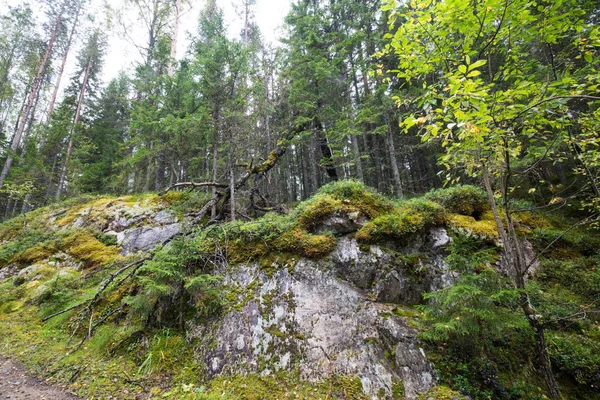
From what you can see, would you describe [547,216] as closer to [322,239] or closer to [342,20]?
[322,239]

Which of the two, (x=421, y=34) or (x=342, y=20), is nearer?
(x=421, y=34)

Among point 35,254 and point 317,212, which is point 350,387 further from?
point 35,254

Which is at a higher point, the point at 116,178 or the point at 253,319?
the point at 116,178

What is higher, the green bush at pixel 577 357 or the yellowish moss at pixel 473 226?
the yellowish moss at pixel 473 226

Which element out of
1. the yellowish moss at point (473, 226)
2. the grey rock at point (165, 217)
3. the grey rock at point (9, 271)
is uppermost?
the grey rock at point (165, 217)

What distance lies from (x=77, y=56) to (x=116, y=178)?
47.5 feet

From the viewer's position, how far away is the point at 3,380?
3869mm

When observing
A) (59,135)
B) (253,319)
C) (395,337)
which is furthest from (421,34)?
(59,135)

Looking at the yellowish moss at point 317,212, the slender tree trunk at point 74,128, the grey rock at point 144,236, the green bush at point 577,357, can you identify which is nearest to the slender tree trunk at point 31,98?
the slender tree trunk at point 74,128

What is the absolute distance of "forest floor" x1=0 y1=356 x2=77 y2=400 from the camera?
11.5ft

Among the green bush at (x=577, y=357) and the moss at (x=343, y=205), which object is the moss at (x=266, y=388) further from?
the green bush at (x=577, y=357)

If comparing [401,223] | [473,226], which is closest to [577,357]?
[473,226]

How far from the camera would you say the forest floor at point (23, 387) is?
351 cm

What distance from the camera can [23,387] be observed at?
373 cm
